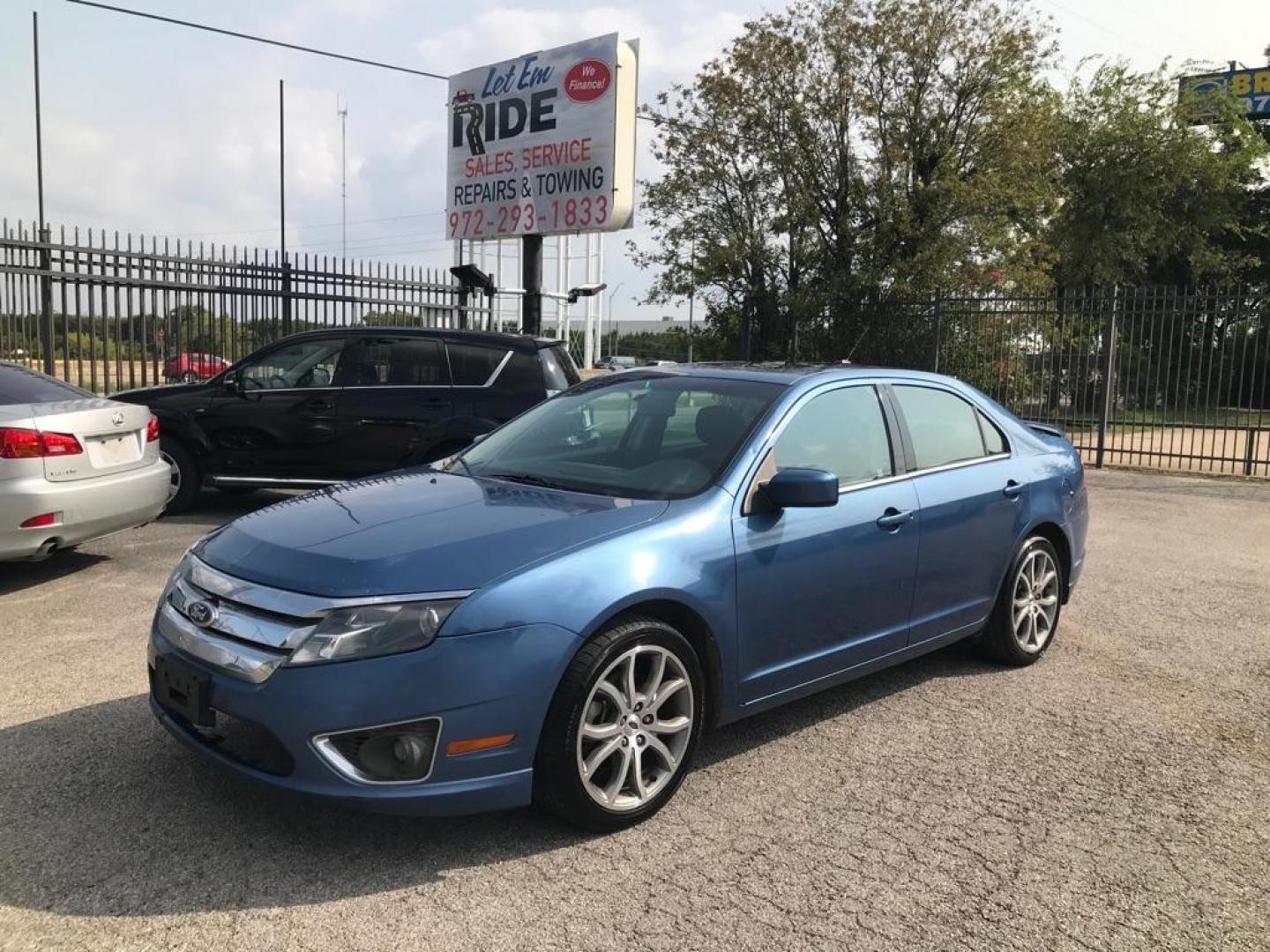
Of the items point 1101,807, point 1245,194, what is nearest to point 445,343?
point 1101,807

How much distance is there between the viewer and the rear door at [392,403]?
8.54m

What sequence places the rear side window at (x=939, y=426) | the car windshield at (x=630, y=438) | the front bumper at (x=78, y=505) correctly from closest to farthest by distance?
the car windshield at (x=630, y=438), the rear side window at (x=939, y=426), the front bumper at (x=78, y=505)

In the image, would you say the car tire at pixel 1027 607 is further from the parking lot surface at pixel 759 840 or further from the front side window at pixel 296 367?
the front side window at pixel 296 367

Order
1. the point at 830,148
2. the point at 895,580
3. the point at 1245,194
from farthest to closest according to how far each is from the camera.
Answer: the point at 1245,194, the point at 830,148, the point at 895,580

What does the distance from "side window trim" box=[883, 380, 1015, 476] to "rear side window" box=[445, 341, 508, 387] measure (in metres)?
4.39

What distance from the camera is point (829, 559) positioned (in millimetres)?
3869

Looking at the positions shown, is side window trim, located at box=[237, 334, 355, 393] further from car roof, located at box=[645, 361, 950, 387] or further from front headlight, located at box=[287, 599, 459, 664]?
front headlight, located at box=[287, 599, 459, 664]

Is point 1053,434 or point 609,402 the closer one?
point 609,402

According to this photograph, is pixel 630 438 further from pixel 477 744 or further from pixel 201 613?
pixel 201 613

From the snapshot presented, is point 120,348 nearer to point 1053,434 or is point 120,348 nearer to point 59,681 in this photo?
point 59,681

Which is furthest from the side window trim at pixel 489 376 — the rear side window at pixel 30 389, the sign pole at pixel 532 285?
the sign pole at pixel 532 285

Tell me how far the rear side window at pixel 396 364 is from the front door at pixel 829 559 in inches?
195

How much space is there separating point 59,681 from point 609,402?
8.91 feet

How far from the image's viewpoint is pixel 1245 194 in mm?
28641
